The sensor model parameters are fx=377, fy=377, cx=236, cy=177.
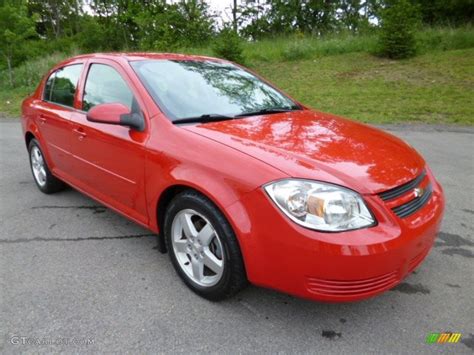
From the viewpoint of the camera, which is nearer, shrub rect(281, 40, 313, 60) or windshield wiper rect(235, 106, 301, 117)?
windshield wiper rect(235, 106, 301, 117)

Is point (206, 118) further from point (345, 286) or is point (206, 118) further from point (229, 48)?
point (229, 48)

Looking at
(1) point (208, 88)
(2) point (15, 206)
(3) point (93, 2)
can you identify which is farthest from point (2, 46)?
(3) point (93, 2)

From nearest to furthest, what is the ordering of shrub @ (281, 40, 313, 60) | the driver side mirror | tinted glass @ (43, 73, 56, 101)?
the driver side mirror
tinted glass @ (43, 73, 56, 101)
shrub @ (281, 40, 313, 60)

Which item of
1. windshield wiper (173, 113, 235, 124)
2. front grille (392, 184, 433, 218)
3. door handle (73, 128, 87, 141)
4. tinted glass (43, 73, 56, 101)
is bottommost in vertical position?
front grille (392, 184, 433, 218)

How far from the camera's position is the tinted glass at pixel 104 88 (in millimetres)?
2979

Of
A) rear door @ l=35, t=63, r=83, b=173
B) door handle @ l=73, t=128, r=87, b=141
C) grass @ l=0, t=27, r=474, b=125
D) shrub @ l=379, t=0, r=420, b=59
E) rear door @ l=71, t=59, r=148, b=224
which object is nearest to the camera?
rear door @ l=71, t=59, r=148, b=224

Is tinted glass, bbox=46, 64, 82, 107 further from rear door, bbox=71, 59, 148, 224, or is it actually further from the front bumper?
the front bumper

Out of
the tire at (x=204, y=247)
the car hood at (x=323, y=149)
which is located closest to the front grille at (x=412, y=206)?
the car hood at (x=323, y=149)

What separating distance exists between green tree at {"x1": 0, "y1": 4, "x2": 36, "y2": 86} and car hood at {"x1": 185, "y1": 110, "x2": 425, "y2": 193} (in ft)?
46.6

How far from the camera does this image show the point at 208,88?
3105 mm

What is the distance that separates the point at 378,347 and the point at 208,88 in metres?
2.21

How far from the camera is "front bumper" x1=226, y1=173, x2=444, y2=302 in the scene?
190cm

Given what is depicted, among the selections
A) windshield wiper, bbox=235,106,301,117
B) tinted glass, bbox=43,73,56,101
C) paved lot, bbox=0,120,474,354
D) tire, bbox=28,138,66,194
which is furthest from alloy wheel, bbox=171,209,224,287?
tinted glass, bbox=43,73,56,101

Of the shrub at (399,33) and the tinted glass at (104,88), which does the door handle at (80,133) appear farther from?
the shrub at (399,33)
